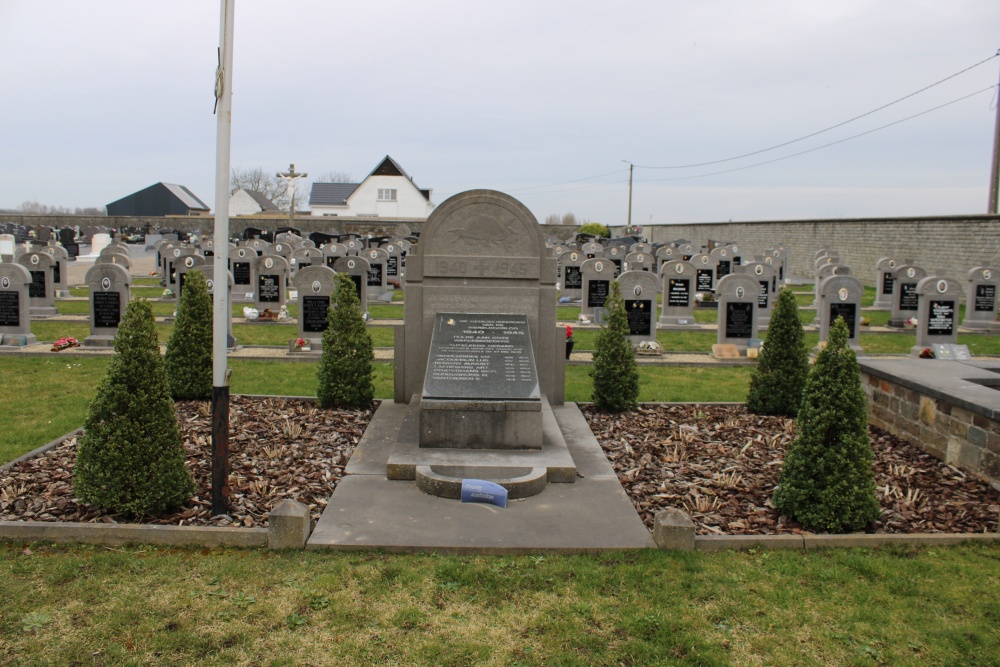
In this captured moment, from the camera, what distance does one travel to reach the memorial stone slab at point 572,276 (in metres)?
24.3

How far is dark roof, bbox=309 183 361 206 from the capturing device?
70562 millimetres

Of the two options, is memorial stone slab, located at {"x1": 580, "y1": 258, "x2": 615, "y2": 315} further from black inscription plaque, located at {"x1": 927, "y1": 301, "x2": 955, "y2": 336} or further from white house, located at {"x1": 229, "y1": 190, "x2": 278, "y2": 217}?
white house, located at {"x1": 229, "y1": 190, "x2": 278, "y2": 217}

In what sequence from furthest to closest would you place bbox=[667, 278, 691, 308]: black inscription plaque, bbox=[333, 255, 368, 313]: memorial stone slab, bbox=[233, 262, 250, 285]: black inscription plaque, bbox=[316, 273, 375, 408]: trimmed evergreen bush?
bbox=[233, 262, 250, 285]: black inscription plaque, bbox=[667, 278, 691, 308]: black inscription plaque, bbox=[333, 255, 368, 313]: memorial stone slab, bbox=[316, 273, 375, 408]: trimmed evergreen bush

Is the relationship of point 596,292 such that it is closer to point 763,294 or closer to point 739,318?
point 763,294

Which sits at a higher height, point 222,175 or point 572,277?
point 222,175

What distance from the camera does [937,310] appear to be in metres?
16.4

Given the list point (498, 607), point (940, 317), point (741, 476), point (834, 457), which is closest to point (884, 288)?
point (940, 317)

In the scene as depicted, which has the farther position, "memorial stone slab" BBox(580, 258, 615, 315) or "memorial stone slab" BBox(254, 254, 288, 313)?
"memorial stone slab" BBox(254, 254, 288, 313)

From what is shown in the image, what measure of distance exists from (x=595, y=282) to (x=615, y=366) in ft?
33.7

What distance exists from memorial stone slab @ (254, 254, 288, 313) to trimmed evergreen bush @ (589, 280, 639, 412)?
12.3m

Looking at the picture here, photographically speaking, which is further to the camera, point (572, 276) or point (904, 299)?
point (572, 276)

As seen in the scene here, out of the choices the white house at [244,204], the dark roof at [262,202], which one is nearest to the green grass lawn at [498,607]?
the white house at [244,204]

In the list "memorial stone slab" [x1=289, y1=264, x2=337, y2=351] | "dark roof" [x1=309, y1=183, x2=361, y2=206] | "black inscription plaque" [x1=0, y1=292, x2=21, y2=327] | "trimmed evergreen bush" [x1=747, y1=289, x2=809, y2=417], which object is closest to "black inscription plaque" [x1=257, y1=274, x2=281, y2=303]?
"memorial stone slab" [x1=289, y1=264, x2=337, y2=351]

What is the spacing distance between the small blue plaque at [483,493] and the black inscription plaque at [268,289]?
48.1 ft
